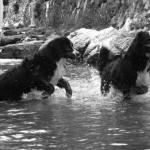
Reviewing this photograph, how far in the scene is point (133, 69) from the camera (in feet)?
36.6

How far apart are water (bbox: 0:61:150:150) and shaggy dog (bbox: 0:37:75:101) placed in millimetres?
279

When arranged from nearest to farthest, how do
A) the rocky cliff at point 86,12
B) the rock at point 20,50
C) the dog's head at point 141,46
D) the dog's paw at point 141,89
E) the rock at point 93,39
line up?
the dog's head at point 141,46, the dog's paw at point 141,89, the rock at point 93,39, the rock at point 20,50, the rocky cliff at point 86,12

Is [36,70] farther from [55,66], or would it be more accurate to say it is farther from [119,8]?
[119,8]

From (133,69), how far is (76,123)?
311 cm

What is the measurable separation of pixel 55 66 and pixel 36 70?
0.46 meters

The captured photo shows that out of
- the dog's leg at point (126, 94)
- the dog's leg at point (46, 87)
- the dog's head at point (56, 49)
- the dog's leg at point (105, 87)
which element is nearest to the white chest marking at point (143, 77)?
the dog's leg at point (126, 94)

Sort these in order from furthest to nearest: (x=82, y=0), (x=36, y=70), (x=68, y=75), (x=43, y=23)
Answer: (x=43, y=23)
(x=82, y=0)
(x=68, y=75)
(x=36, y=70)

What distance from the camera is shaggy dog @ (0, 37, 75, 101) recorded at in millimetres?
12008

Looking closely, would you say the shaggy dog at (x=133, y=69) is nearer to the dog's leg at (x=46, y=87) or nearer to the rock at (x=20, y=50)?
the dog's leg at (x=46, y=87)

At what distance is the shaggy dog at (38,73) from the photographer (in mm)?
12008

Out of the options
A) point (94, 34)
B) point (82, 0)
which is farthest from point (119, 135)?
point (82, 0)

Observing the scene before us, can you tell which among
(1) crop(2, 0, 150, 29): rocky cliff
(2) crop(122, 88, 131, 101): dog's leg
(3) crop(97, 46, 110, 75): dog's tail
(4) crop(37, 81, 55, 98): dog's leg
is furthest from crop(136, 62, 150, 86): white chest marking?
(1) crop(2, 0, 150, 29): rocky cliff

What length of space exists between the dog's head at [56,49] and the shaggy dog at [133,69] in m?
1.19

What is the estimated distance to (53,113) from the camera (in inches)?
386
